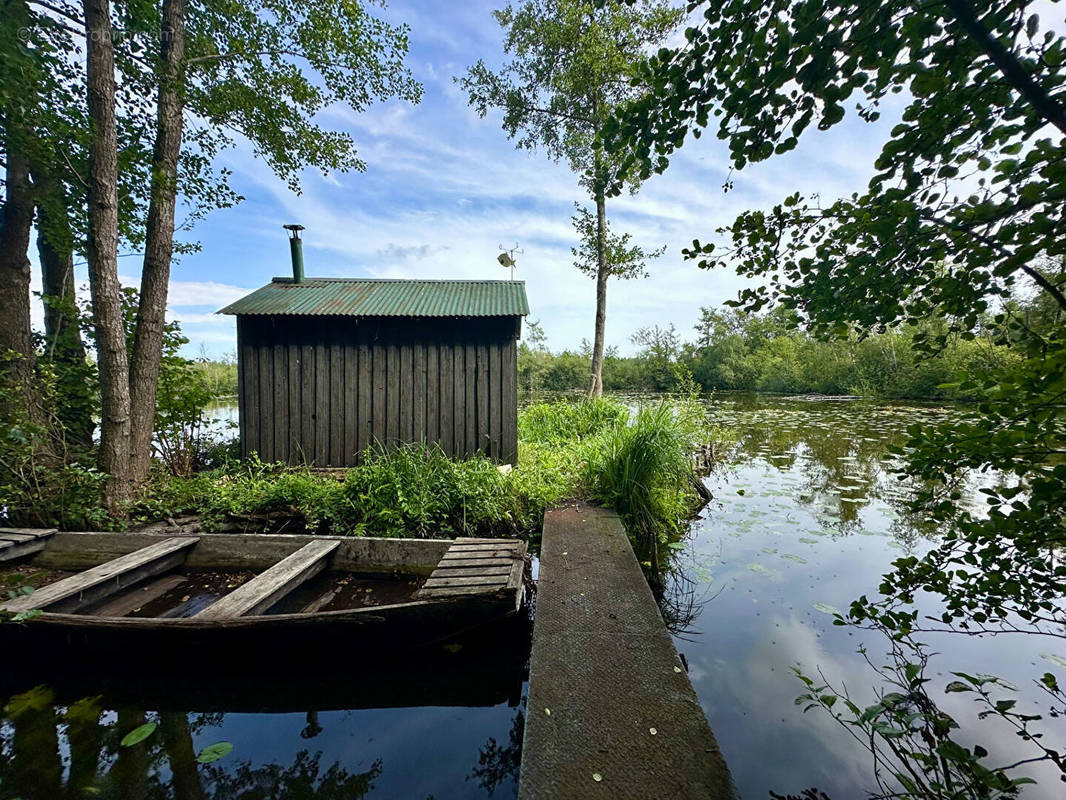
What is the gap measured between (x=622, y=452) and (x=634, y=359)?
32.2 metres

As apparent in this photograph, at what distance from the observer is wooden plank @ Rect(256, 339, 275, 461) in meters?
6.25

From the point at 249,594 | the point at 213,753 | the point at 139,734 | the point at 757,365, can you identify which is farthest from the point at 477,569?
the point at 757,365

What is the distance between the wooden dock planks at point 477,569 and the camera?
9.60 ft

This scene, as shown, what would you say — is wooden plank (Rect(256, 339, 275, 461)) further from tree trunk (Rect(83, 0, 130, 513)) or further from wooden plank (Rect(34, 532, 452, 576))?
wooden plank (Rect(34, 532, 452, 576))

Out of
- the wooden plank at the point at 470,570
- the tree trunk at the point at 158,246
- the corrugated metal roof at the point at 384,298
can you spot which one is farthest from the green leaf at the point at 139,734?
the corrugated metal roof at the point at 384,298

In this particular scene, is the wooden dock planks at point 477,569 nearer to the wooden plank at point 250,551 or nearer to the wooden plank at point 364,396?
the wooden plank at point 250,551

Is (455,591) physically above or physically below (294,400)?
below

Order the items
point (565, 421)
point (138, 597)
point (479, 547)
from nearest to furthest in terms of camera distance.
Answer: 1. point (138, 597)
2. point (479, 547)
3. point (565, 421)

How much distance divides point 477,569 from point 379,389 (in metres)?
3.82

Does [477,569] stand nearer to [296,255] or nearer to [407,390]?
[407,390]

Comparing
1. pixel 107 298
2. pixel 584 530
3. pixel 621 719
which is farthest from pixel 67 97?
pixel 621 719

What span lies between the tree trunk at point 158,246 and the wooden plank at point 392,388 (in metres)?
2.64

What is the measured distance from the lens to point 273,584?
10.2 ft

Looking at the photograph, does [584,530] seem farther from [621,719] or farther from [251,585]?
[251,585]
